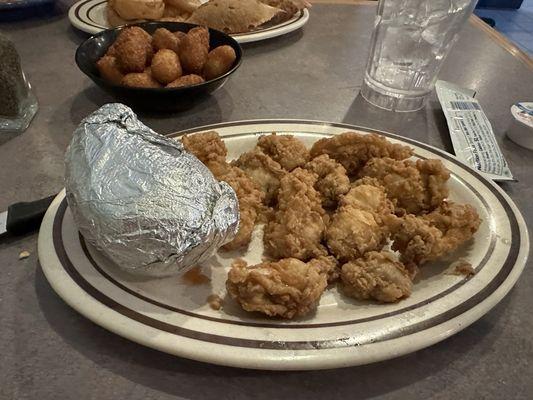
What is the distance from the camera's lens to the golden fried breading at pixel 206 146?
3.36 ft

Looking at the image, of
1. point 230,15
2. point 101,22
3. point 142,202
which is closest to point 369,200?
point 142,202

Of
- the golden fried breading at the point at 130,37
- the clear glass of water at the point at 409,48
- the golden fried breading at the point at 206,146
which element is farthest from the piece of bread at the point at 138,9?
the golden fried breading at the point at 206,146

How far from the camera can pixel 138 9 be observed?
1.73 metres

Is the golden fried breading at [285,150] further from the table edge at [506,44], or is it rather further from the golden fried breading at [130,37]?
the table edge at [506,44]

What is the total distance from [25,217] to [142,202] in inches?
13.7

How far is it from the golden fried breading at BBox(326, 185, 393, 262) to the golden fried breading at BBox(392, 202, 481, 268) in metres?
0.04

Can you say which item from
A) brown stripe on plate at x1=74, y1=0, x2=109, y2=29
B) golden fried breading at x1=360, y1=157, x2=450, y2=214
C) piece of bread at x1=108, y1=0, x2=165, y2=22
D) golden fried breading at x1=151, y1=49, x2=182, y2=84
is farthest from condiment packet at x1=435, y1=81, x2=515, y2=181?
brown stripe on plate at x1=74, y1=0, x2=109, y2=29

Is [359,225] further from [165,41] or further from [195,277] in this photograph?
[165,41]

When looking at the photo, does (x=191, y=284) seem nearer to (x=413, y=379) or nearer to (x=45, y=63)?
(x=413, y=379)

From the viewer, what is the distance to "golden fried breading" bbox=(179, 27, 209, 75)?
1365 millimetres

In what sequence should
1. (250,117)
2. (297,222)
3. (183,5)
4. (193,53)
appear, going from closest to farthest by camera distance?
(297,222) < (193,53) < (250,117) < (183,5)

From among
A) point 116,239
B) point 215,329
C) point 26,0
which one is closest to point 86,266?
point 116,239

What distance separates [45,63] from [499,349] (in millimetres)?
1676

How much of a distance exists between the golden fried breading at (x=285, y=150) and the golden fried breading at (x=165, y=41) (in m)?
0.49
